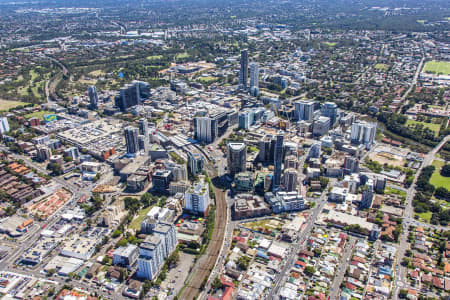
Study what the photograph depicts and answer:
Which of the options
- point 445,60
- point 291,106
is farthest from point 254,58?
point 445,60

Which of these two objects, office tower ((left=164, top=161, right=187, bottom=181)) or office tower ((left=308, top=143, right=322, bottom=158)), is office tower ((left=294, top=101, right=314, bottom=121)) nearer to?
office tower ((left=308, top=143, right=322, bottom=158))

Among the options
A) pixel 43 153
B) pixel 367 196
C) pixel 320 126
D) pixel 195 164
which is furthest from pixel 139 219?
pixel 320 126

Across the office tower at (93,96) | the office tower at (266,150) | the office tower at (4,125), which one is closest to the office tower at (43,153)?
the office tower at (4,125)

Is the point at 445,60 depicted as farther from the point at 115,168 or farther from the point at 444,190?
the point at 115,168

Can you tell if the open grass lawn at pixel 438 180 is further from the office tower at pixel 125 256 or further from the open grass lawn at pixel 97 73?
the open grass lawn at pixel 97 73

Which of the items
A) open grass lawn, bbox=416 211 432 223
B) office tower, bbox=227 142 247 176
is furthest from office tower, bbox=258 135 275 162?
open grass lawn, bbox=416 211 432 223

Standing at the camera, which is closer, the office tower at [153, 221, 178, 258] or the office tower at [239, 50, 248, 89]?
the office tower at [153, 221, 178, 258]
